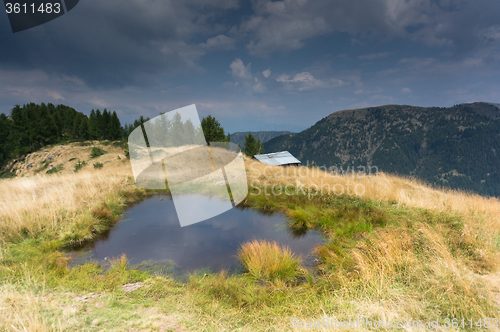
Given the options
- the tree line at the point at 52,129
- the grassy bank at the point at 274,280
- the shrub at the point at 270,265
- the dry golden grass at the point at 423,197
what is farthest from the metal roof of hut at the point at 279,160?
the shrub at the point at 270,265

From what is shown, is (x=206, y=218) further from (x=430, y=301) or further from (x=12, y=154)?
(x=12, y=154)

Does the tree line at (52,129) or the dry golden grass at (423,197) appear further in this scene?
the tree line at (52,129)

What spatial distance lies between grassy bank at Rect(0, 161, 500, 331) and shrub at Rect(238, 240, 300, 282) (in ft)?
0.08

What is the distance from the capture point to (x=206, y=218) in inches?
334

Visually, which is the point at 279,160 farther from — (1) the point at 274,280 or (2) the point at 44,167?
(1) the point at 274,280

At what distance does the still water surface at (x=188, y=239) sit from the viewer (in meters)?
5.64

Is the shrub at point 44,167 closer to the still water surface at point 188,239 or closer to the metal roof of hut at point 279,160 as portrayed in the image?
the still water surface at point 188,239

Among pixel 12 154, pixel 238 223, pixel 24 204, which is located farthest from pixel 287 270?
pixel 12 154

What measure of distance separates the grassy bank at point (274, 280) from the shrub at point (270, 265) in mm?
24

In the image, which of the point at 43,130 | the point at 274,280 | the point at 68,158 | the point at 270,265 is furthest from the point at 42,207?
the point at 43,130

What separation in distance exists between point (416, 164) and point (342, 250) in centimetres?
24091

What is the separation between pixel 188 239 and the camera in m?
6.78

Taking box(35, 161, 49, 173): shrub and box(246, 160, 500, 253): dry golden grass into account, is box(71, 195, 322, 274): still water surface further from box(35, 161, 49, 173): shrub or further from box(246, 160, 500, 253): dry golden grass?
box(35, 161, 49, 173): shrub

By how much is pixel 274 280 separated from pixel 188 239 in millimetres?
3140
